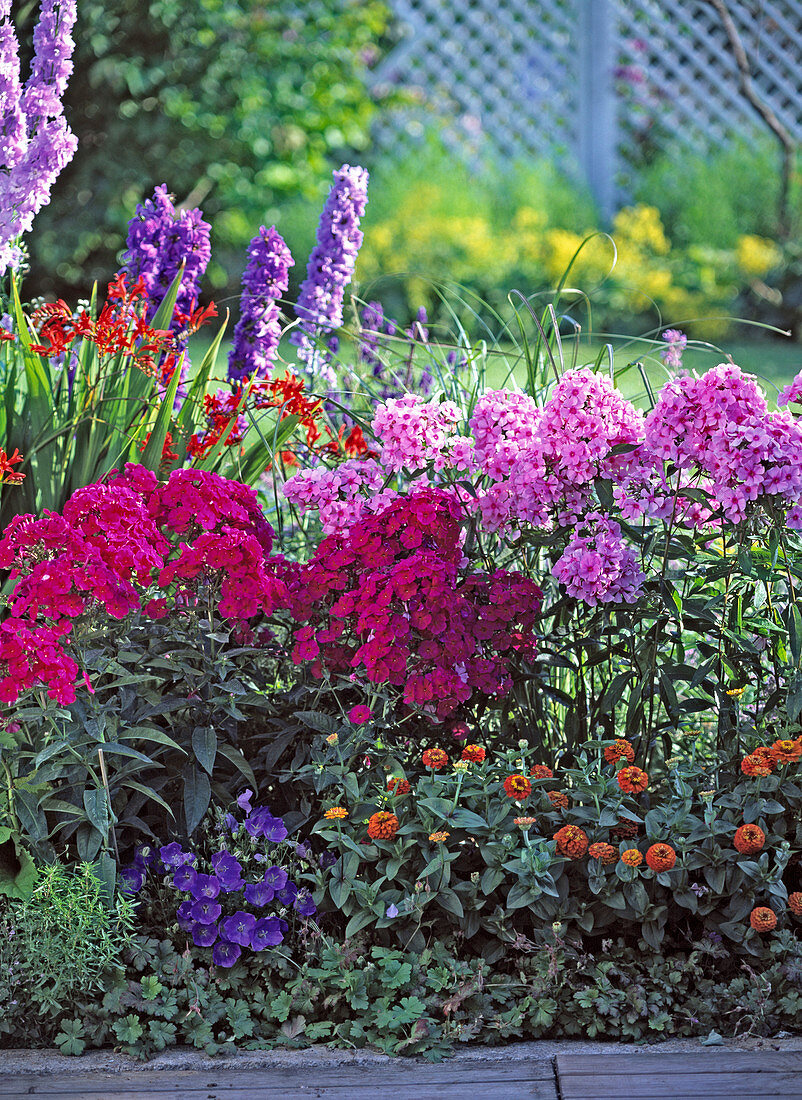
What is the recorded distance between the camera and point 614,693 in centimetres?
220

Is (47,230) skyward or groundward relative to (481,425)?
skyward

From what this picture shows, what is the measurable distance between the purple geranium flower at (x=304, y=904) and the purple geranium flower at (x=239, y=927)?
0.08 meters

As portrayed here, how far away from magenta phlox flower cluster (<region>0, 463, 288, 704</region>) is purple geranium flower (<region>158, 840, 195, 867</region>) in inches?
14.0

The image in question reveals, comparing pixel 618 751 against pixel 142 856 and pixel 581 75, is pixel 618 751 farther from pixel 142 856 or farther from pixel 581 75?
pixel 581 75

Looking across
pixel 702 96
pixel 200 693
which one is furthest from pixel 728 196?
pixel 200 693

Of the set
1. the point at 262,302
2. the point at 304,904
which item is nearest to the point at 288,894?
the point at 304,904

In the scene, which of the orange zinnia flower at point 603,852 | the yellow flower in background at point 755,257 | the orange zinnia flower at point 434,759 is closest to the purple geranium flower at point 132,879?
the orange zinnia flower at point 434,759

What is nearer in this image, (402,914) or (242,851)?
(402,914)

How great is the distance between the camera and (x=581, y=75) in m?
8.50

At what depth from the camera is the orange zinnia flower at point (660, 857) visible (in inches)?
73.0

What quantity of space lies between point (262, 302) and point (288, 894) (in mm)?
1487

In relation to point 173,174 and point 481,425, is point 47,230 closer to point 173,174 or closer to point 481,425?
point 173,174

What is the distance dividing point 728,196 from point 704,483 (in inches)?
256

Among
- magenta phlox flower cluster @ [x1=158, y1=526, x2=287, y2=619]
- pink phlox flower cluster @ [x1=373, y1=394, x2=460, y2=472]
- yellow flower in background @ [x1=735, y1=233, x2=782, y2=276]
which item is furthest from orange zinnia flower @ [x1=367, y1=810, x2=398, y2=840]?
yellow flower in background @ [x1=735, y1=233, x2=782, y2=276]
